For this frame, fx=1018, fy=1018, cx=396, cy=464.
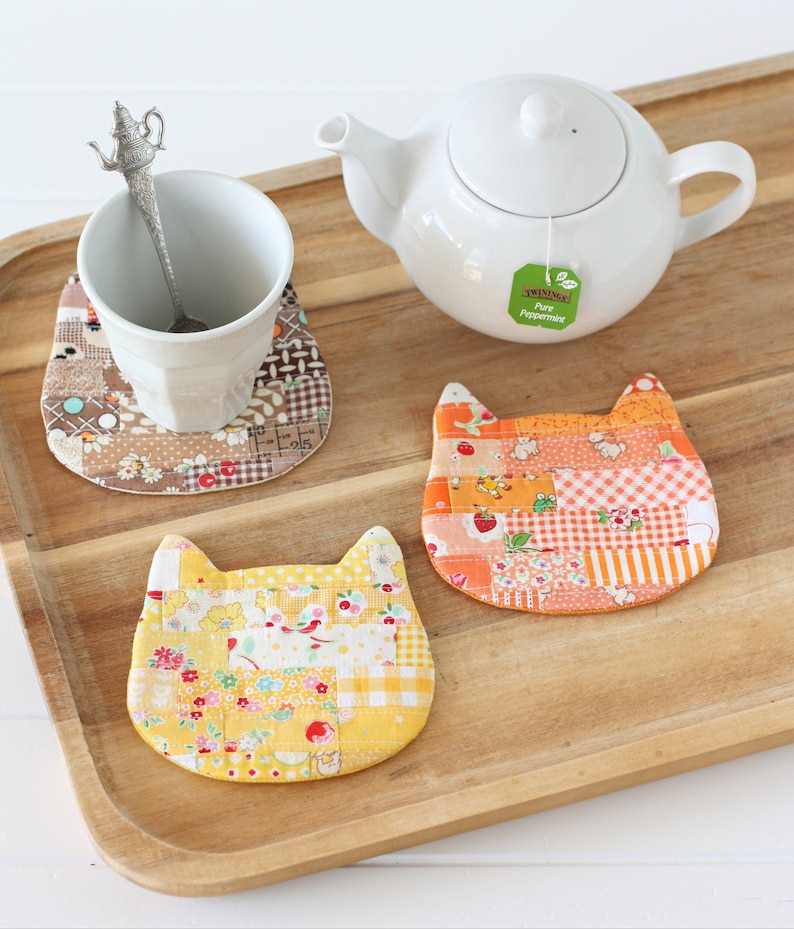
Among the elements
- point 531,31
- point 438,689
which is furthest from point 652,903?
point 531,31

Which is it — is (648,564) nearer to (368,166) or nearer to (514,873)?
(514,873)

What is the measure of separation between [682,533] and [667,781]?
0.21 meters

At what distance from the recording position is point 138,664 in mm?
794

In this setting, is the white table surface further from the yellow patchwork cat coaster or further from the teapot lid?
the teapot lid

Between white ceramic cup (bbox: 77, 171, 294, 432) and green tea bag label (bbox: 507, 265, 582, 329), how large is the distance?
0.66 feet

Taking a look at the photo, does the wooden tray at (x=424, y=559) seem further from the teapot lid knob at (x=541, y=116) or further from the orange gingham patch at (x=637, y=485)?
the teapot lid knob at (x=541, y=116)

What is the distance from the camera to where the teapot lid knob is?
0.81 m

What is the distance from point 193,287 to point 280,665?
36 cm

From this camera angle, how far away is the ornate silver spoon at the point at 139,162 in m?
0.77

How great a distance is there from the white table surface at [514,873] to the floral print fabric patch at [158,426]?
0.25 meters

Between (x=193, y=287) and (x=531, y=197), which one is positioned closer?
(x=531, y=197)

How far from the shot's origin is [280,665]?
0.81 metres

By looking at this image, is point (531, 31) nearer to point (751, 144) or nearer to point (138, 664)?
point (751, 144)

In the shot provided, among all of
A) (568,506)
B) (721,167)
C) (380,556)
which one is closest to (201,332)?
(380,556)
